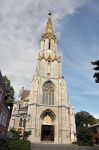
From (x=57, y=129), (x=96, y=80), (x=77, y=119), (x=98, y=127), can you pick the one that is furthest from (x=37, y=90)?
(x=77, y=119)

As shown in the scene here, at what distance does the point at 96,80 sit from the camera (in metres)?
19.3

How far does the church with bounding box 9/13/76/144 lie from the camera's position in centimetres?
4347

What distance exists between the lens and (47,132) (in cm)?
4656

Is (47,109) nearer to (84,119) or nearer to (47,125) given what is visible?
(47,125)

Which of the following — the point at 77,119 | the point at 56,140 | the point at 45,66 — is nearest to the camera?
the point at 56,140

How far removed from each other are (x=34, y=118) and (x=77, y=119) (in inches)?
1513

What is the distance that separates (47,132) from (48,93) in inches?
405

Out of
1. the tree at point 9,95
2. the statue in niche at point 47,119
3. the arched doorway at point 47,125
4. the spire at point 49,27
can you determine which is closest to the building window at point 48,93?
the arched doorway at point 47,125

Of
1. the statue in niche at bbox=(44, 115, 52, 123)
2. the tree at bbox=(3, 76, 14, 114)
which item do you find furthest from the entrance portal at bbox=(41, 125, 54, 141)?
the tree at bbox=(3, 76, 14, 114)

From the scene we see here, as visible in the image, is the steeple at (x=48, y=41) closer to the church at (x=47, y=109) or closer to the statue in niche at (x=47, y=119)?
the church at (x=47, y=109)

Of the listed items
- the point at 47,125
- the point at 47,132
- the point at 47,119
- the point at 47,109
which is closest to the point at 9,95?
the point at 47,109

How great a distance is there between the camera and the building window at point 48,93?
156 ft

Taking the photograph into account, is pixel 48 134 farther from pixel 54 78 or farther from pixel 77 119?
pixel 77 119

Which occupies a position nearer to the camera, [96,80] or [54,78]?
[96,80]
